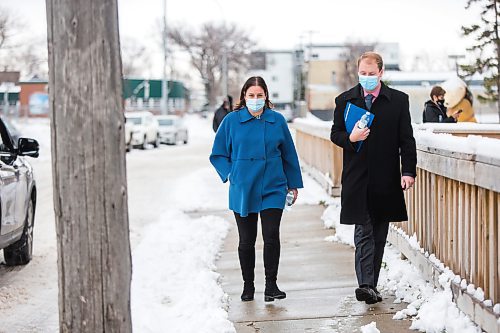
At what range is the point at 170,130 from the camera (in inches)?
1858

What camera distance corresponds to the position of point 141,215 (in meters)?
14.4

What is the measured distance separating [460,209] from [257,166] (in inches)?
64.6

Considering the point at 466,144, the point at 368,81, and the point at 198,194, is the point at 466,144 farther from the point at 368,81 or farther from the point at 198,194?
the point at 198,194

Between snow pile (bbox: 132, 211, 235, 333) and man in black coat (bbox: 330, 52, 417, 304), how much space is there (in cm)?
119

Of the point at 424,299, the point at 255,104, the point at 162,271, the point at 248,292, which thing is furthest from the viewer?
the point at 162,271

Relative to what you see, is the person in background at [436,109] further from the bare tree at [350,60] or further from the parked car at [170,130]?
the bare tree at [350,60]

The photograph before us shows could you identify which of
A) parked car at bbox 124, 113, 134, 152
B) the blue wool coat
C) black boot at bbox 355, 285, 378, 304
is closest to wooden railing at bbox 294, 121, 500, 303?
black boot at bbox 355, 285, 378, 304

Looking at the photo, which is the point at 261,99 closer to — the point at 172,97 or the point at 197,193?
the point at 197,193

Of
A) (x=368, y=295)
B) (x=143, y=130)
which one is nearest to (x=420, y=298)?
(x=368, y=295)

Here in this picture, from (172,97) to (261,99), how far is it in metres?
90.2

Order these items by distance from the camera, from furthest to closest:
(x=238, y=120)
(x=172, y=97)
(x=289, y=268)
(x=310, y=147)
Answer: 1. (x=172, y=97)
2. (x=310, y=147)
3. (x=289, y=268)
4. (x=238, y=120)

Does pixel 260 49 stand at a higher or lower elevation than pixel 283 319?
higher

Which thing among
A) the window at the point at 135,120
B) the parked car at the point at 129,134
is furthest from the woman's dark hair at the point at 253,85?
the window at the point at 135,120

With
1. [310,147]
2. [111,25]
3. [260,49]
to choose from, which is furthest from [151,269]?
[260,49]
